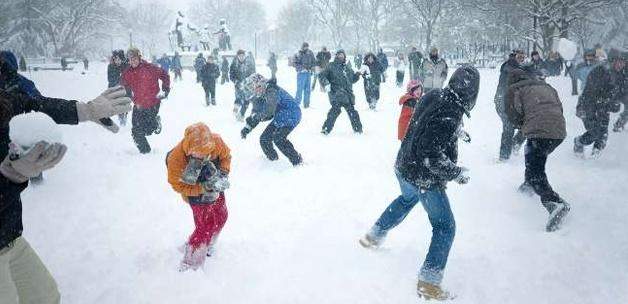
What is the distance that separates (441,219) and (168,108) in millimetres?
12644

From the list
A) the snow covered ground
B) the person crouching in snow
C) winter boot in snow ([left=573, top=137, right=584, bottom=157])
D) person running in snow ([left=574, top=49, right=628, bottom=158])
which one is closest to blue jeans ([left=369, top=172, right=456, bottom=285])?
the snow covered ground

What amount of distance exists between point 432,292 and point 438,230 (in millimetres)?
483

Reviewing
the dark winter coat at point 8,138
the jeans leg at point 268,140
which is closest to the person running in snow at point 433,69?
the jeans leg at point 268,140

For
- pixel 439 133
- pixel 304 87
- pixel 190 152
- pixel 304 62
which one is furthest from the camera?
pixel 304 62

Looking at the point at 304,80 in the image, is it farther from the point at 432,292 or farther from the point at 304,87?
the point at 432,292

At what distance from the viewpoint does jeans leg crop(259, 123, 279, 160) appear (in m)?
6.76

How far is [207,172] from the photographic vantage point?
130 inches

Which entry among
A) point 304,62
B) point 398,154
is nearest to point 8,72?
point 398,154

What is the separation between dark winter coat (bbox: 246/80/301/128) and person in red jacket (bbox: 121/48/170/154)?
1906 millimetres

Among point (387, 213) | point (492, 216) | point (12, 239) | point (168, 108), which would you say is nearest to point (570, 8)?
point (168, 108)

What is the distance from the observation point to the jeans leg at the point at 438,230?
3.11 metres

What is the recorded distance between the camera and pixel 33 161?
5.74 feet

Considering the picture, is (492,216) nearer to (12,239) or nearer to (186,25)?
(12,239)

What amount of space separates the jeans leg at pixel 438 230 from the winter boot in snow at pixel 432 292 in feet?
0.13
